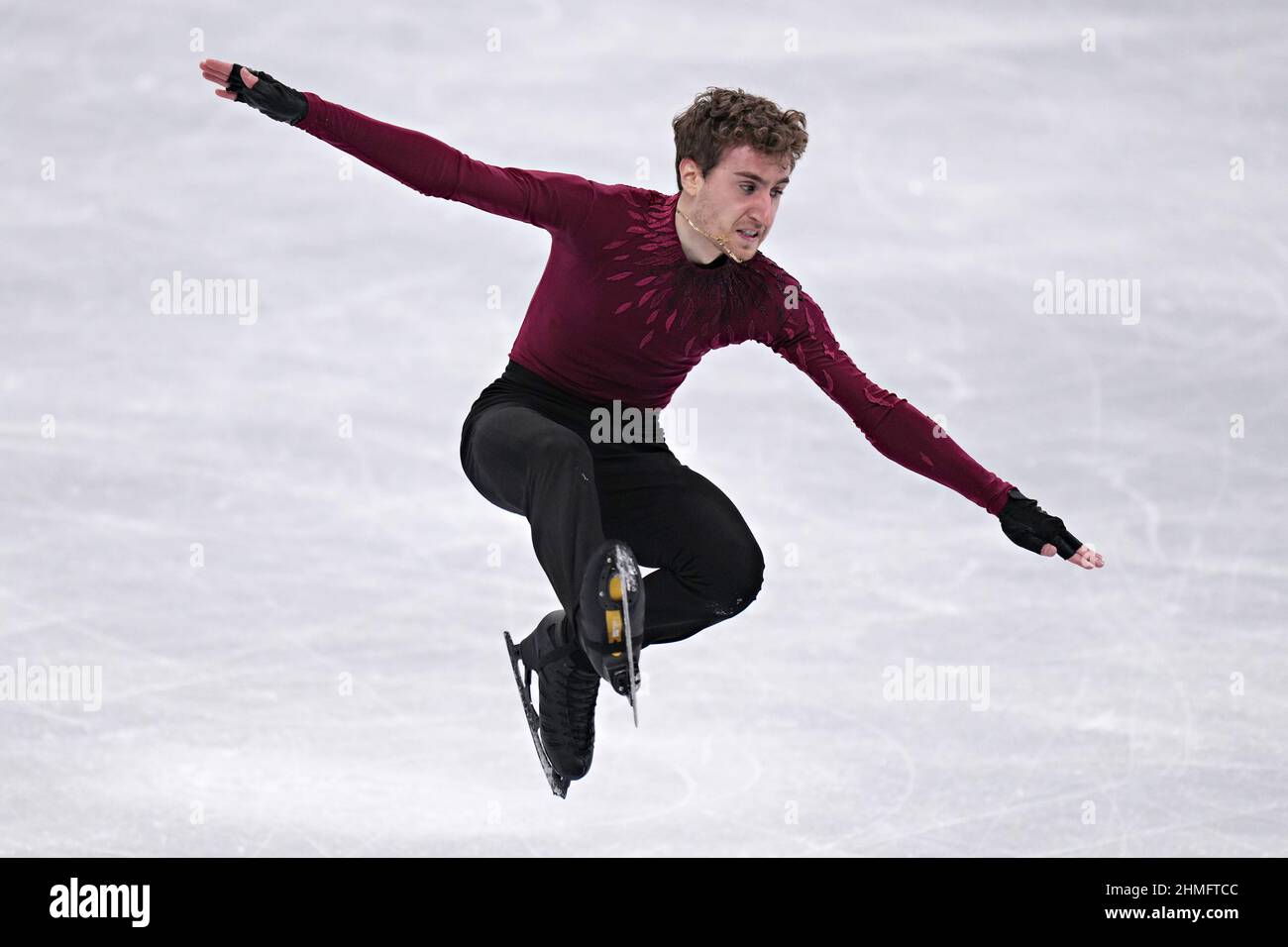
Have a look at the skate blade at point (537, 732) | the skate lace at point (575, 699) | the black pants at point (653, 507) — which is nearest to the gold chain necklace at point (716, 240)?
the black pants at point (653, 507)

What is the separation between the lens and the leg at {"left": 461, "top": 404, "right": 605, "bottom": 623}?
3.69m

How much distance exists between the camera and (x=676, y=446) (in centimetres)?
721

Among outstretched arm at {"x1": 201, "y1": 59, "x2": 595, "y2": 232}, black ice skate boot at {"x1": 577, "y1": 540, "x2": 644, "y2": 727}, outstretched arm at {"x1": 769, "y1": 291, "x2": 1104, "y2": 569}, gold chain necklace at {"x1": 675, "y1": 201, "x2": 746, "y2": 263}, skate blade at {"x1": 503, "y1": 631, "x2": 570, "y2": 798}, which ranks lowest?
skate blade at {"x1": 503, "y1": 631, "x2": 570, "y2": 798}

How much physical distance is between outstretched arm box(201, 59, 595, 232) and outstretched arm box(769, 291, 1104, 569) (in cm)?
76

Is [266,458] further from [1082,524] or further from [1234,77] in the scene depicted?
[1234,77]

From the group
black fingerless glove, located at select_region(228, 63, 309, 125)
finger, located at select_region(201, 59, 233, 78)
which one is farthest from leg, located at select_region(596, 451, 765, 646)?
finger, located at select_region(201, 59, 233, 78)

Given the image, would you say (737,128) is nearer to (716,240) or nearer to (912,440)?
(716,240)

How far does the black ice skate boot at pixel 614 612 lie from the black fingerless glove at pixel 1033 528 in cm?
99

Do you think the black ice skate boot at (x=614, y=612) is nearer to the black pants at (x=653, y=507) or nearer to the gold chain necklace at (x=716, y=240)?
the black pants at (x=653, y=507)

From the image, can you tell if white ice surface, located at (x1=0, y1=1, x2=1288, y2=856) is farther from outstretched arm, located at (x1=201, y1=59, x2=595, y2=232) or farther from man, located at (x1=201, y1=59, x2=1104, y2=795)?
outstretched arm, located at (x1=201, y1=59, x2=595, y2=232)

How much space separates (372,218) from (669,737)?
3569mm

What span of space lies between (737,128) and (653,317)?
1.67 feet

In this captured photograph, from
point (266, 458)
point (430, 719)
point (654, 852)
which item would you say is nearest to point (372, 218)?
point (266, 458)

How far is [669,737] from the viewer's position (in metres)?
5.74
